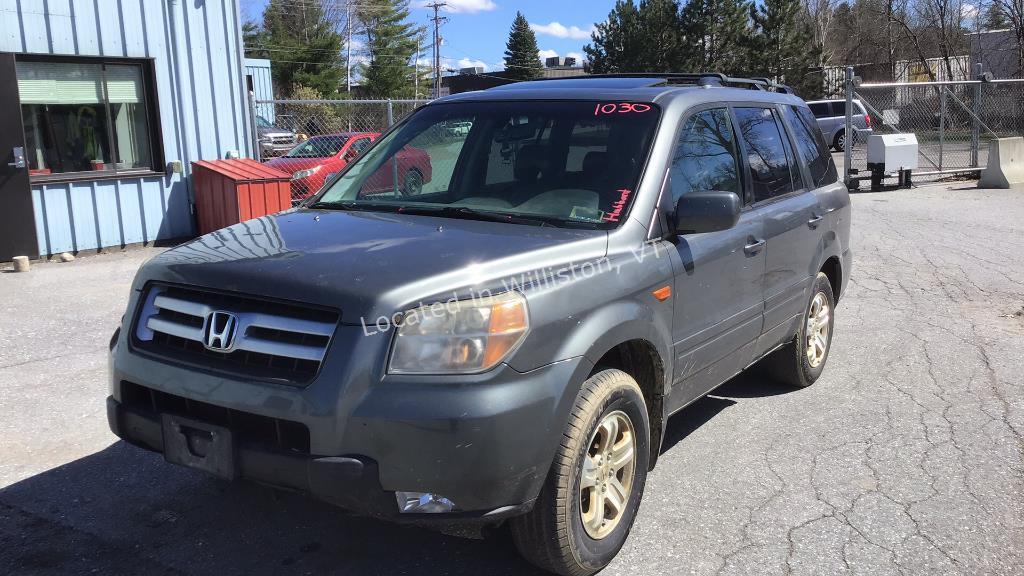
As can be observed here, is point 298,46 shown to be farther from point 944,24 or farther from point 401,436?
point 401,436

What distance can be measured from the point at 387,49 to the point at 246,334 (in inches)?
3173

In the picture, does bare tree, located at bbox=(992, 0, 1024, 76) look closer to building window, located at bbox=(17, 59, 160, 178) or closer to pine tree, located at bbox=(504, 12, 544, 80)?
building window, located at bbox=(17, 59, 160, 178)

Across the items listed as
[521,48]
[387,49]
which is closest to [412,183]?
[387,49]

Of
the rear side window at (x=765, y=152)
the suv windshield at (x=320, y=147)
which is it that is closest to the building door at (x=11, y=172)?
the suv windshield at (x=320, y=147)

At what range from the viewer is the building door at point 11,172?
31.1 feet

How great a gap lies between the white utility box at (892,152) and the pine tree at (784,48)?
31343mm

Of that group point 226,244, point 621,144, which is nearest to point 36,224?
point 226,244

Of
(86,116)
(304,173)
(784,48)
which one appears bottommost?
(304,173)

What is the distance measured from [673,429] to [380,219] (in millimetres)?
2240

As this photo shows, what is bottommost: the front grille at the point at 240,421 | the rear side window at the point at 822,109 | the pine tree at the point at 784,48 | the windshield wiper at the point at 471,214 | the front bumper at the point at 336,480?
the front bumper at the point at 336,480

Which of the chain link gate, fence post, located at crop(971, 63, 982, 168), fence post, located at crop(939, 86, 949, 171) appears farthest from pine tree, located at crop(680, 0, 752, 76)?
fence post, located at crop(939, 86, 949, 171)

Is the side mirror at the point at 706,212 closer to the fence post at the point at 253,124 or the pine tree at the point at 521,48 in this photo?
the fence post at the point at 253,124

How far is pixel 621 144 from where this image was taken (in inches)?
150

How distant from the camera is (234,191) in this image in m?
10.7
